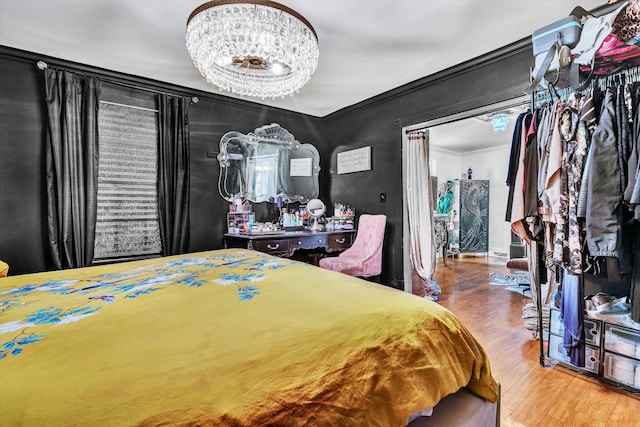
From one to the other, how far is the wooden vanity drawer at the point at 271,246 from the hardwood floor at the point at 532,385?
1947 mm

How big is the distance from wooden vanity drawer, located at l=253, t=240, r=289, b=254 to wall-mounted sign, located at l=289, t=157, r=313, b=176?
123cm

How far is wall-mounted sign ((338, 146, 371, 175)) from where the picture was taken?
403cm

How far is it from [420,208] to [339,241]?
1109 millimetres

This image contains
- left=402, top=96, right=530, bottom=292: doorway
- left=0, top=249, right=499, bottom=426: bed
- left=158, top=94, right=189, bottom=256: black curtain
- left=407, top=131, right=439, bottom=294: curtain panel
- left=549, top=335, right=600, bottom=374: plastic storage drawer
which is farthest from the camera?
left=402, top=96, right=530, bottom=292: doorway

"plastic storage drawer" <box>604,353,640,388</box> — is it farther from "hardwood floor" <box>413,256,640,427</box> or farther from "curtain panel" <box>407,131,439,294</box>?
"curtain panel" <box>407,131,439,294</box>

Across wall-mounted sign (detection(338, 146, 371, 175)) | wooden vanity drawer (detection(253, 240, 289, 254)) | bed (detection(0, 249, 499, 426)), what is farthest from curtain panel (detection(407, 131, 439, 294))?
bed (detection(0, 249, 499, 426))

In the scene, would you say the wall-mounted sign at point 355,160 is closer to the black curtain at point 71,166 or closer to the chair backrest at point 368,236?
the chair backrest at point 368,236

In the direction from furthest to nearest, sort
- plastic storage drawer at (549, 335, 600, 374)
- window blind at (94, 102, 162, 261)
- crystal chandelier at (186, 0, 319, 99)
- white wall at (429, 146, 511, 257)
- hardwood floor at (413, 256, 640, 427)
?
white wall at (429, 146, 511, 257), window blind at (94, 102, 162, 261), plastic storage drawer at (549, 335, 600, 374), crystal chandelier at (186, 0, 319, 99), hardwood floor at (413, 256, 640, 427)

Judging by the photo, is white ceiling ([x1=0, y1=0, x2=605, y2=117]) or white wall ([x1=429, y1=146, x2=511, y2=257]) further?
white wall ([x1=429, y1=146, x2=511, y2=257])

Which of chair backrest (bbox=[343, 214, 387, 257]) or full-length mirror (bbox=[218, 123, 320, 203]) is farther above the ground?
full-length mirror (bbox=[218, 123, 320, 203])

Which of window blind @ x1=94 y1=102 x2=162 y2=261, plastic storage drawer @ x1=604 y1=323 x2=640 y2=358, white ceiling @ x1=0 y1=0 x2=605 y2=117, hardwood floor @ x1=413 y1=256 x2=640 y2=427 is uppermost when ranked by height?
white ceiling @ x1=0 y1=0 x2=605 y2=117

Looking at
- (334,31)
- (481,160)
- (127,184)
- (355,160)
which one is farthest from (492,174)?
(127,184)

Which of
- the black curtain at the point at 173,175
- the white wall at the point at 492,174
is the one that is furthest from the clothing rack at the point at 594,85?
the white wall at the point at 492,174

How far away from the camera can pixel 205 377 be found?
719 mm
